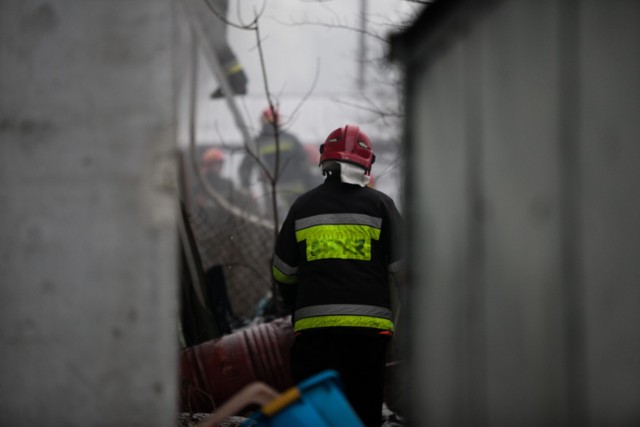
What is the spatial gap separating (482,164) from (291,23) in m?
3.41

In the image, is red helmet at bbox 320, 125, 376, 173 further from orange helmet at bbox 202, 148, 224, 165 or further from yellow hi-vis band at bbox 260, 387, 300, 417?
orange helmet at bbox 202, 148, 224, 165

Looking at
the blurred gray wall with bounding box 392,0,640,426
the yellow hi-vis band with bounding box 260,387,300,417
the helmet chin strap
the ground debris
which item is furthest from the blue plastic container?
the helmet chin strap

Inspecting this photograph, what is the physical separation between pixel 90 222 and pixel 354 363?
1898 mm

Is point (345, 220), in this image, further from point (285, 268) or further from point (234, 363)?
point (234, 363)

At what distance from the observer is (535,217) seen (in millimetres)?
2250

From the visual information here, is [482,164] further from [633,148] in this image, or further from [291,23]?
[291,23]

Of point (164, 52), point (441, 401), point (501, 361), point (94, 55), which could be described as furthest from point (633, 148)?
point (94, 55)

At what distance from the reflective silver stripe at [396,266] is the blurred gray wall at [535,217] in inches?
62.1

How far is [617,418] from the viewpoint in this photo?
2.18m

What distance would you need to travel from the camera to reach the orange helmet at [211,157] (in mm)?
9445

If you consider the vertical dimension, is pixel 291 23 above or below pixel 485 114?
above

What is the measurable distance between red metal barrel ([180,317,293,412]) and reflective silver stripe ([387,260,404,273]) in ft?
3.22

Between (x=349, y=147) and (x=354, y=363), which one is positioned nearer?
(x=354, y=363)

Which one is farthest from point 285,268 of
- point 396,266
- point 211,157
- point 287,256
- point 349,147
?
point 211,157
